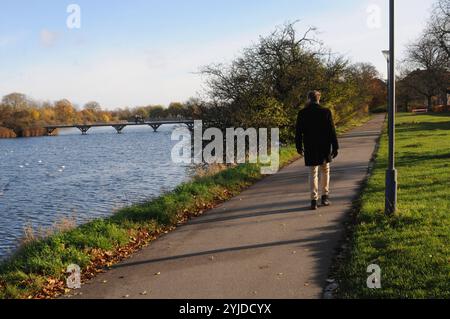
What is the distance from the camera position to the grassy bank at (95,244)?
5922mm

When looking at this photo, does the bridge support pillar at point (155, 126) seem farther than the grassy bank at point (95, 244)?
Yes

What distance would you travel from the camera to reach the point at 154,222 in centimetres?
893

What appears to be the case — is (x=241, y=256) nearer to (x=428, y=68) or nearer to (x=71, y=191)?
(x=71, y=191)

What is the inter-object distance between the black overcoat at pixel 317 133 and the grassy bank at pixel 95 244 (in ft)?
8.82

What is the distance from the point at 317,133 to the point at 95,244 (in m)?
4.21

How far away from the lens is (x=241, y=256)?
21.1 feet

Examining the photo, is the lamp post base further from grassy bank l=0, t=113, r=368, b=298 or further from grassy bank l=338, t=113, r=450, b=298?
grassy bank l=0, t=113, r=368, b=298

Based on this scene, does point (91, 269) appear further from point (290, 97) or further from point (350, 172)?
point (290, 97)

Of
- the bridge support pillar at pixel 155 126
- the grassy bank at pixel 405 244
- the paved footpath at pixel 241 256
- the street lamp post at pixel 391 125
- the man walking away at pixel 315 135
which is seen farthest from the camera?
the bridge support pillar at pixel 155 126

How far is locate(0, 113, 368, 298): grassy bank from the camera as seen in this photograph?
5.92 metres

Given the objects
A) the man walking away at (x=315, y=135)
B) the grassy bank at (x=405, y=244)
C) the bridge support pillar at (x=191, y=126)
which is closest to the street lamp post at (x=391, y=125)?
the grassy bank at (x=405, y=244)

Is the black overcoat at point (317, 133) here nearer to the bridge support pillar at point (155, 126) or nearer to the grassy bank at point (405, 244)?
the grassy bank at point (405, 244)
